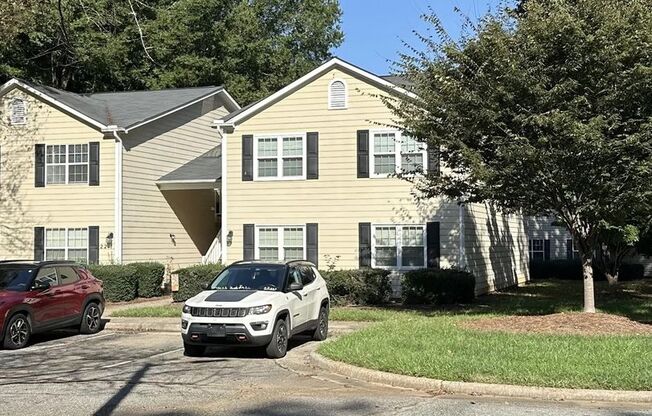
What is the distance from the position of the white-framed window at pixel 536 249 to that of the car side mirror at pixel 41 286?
981 inches

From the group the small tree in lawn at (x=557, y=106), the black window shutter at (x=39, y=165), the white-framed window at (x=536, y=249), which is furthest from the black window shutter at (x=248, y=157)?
the white-framed window at (x=536, y=249)

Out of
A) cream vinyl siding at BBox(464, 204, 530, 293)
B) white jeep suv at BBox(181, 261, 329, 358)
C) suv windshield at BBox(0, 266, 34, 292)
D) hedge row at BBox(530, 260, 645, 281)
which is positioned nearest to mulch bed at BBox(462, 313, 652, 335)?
white jeep suv at BBox(181, 261, 329, 358)

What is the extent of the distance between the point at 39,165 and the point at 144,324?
10.1 metres

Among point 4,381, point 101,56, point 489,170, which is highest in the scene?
point 101,56

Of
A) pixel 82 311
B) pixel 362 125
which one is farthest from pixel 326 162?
pixel 82 311

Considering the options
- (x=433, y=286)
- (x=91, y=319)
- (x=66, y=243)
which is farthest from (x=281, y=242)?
(x=91, y=319)

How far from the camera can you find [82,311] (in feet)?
49.1

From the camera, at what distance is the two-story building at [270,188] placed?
20797 mm

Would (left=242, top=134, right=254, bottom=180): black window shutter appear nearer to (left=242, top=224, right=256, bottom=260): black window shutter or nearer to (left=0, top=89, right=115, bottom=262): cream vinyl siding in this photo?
(left=242, top=224, right=256, bottom=260): black window shutter

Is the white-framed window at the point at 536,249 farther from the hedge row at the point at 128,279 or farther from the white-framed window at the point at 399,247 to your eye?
the hedge row at the point at 128,279

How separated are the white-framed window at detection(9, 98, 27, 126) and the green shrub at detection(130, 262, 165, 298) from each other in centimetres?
668

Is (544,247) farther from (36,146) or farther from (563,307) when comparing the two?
(36,146)

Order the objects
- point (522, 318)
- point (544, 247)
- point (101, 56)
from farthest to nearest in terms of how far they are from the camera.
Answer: point (544, 247) < point (101, 56) < point (522, 318)

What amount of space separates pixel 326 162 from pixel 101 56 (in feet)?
50.9
